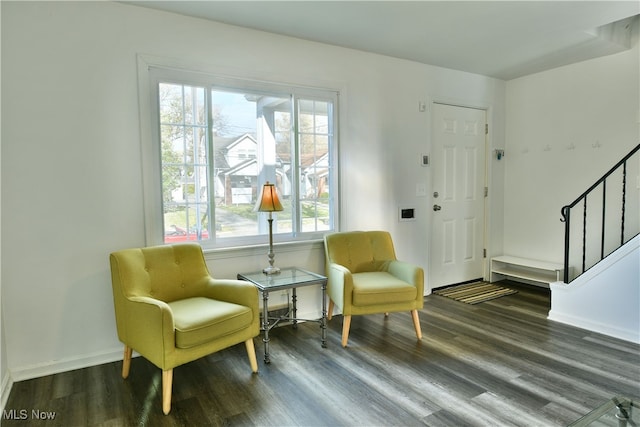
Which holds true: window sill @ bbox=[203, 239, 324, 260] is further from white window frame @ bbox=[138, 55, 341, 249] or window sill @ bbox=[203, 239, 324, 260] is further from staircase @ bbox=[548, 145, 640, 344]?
staircase @ bbox=[548, 145, 640, 344]

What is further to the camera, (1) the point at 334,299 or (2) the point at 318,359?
(1) the point at 334,299

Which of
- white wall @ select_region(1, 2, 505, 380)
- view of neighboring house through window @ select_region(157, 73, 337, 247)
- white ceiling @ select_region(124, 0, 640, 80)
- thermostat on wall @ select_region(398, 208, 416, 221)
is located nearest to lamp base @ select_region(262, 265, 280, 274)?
white wall @ select_region(1, 2, 505, 380)

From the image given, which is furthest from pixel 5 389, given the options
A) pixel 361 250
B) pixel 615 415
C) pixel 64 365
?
pixel 615 415

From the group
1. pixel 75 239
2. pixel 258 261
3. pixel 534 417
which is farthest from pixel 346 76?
pixel 534 417

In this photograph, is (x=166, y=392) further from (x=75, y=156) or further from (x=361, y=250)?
(x=361, y=250)

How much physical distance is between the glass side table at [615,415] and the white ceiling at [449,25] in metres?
2.46

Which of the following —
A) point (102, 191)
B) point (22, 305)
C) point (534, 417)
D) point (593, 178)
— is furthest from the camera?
point (593, 178)

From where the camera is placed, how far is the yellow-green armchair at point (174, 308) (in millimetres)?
2117

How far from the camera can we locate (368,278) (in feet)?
Result: 10.4

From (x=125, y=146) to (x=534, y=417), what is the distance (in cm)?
293

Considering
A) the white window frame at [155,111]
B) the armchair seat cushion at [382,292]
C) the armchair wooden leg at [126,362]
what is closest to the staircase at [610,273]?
the armchair seat cushion at [382,292]

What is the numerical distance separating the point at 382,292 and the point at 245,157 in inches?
59.2

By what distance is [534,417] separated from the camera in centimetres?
201

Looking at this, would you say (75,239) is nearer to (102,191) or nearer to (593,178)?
(102,191)
